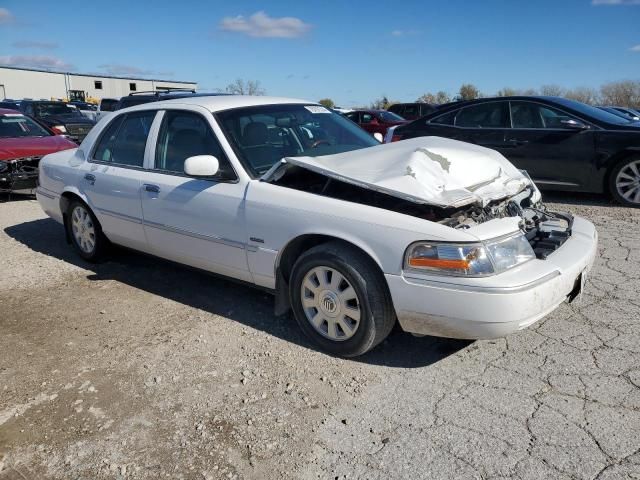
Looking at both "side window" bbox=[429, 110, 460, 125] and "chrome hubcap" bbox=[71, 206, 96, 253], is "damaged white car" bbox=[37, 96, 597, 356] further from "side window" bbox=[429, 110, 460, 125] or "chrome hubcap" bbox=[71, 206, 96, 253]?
"side window" bbox=[429, 110, 460, 125]

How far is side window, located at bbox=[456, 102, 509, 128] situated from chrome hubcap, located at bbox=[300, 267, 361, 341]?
5.53 meters

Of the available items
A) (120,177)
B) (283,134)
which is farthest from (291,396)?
(120,177)

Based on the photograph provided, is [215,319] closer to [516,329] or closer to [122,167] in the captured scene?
[122,167]

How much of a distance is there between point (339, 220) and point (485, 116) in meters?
5.64

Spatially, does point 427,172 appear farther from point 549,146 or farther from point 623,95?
point 623,95

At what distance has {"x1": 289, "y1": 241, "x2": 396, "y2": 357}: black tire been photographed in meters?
3.14

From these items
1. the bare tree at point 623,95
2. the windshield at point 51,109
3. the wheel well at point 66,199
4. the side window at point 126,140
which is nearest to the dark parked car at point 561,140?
the side window at point 126,140

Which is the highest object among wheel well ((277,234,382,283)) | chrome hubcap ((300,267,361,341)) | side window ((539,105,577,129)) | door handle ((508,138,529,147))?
side window ((539,105,577,129))

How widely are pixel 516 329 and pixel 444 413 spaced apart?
0.60 metres

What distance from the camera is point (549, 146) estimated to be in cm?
735

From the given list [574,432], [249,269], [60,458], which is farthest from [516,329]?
[60,458]

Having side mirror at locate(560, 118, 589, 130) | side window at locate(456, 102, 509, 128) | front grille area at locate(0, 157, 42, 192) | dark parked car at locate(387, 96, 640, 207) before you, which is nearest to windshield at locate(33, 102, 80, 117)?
front grille area at locate(0, 157, 42, 192)

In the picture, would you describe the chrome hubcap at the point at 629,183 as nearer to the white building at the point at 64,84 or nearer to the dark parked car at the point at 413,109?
the dark parked car at the point at 413,109

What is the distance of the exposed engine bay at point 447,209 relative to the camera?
10.8ft
